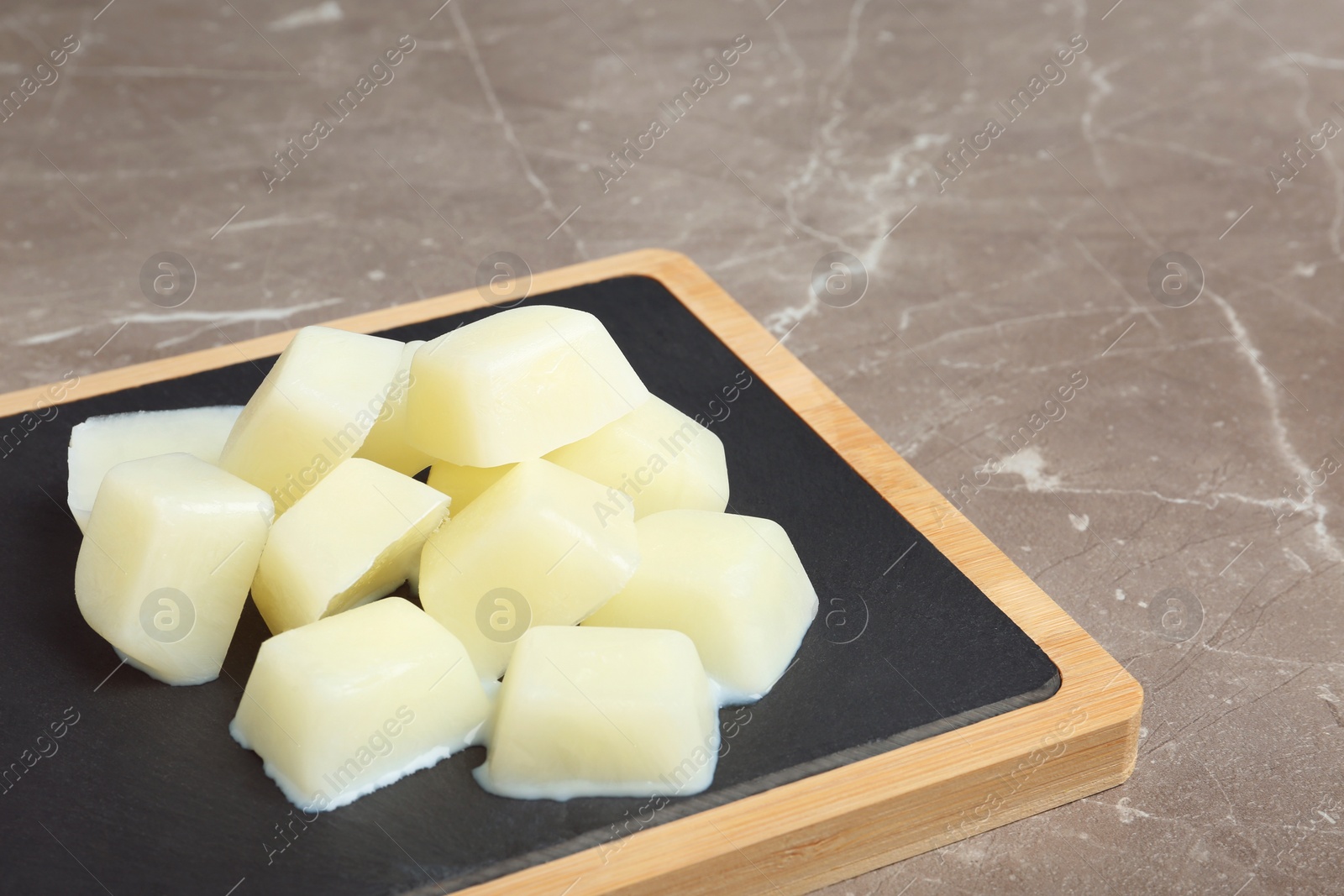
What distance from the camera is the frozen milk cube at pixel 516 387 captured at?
129 centimetres

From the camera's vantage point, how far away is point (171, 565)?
1234 mm

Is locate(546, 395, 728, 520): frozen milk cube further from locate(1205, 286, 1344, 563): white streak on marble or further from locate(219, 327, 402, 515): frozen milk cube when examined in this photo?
locate(1205, 286, 1344, 563): white streak on marble

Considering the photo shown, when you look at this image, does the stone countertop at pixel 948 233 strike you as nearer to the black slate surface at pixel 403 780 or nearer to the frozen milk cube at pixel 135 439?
the black slate surface at pixel 403 780

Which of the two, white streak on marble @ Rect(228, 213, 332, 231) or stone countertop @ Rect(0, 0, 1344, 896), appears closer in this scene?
stone countertop @ Rect(0, 0, 1344, 896)

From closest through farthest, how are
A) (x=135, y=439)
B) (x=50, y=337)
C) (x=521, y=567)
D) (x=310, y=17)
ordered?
(x=521, y=567) < (x=135, y=439) < (x=50, y=337) < (x=310, y=17)

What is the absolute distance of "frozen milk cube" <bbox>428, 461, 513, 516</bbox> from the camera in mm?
1327

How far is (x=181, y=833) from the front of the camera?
1.13 m

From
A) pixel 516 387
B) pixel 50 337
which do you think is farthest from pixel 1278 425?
pixel 50 337

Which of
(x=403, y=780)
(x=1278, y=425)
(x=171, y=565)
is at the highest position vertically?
(x=171, y=565)

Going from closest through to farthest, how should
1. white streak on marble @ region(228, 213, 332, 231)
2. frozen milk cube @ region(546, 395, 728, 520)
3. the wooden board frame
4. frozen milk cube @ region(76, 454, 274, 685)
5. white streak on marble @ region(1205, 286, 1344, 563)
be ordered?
the wooden board frame < frozen milk cube @ region(76, 454, 274, 685) < frozen milk cube @ region(546, 395, 728, 520) < white streak on marble @ region(1205, 286, 1344, 563) < white streak on marble @ region(228, 213, 332, 231)

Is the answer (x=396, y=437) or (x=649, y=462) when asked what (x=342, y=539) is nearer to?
(x=396, y=437)

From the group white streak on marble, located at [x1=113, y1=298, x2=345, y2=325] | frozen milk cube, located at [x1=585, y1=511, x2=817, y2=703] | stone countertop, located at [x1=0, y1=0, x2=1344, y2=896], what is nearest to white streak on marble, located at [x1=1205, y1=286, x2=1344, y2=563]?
stone countertop, located at [x1=0, y1=0, x2=1344, y2=896]

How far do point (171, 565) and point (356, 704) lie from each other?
0.23m

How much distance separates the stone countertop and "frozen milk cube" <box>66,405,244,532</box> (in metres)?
0.47
